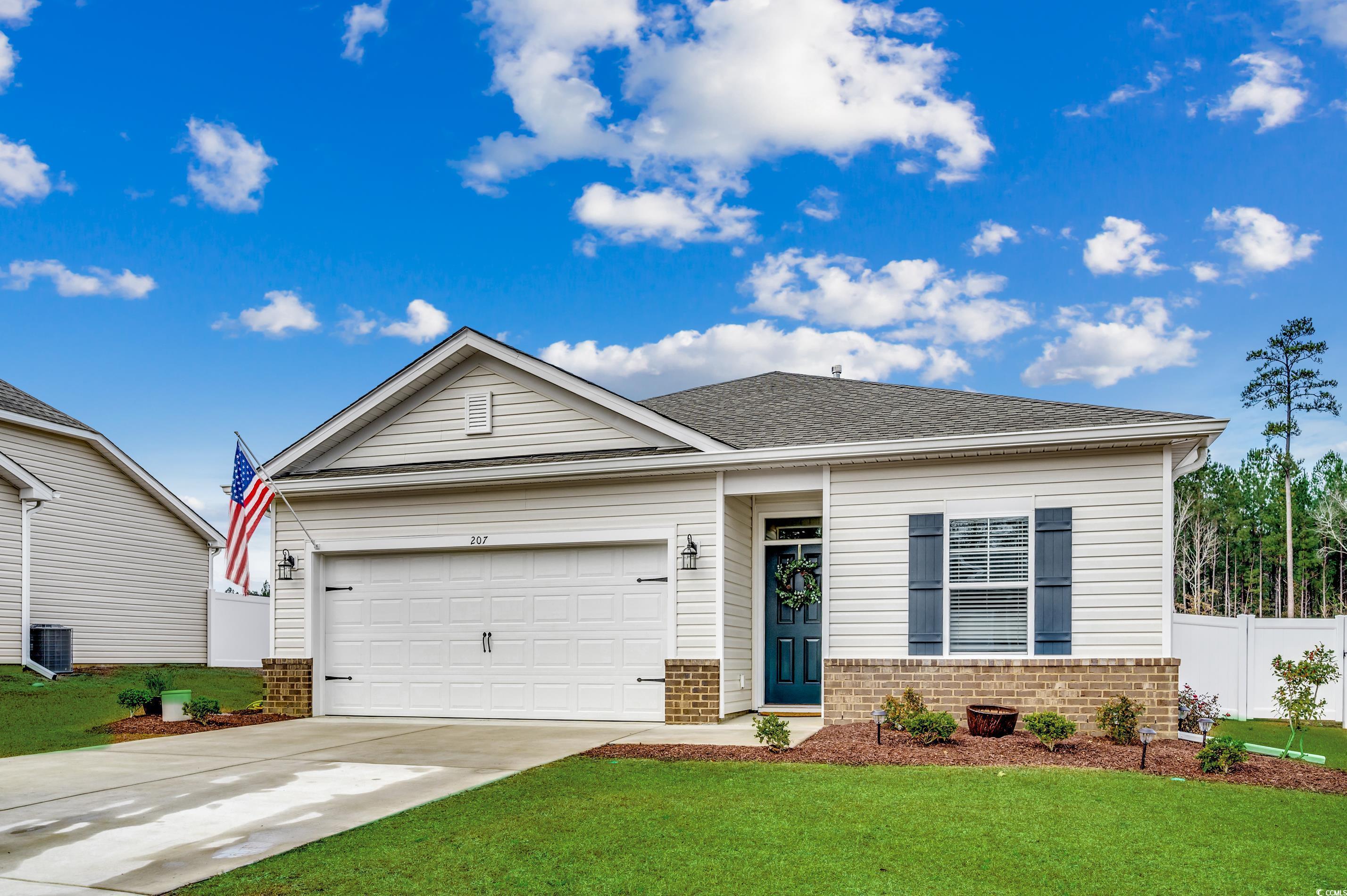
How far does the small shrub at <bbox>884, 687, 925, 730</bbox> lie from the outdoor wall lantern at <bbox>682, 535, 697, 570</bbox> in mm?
2688

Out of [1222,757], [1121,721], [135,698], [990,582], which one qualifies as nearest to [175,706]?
[135,698]

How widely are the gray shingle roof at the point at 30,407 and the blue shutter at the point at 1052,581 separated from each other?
18409 millimetres

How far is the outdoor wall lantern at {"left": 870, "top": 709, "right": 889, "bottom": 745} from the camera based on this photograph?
9.36m

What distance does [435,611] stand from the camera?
43.2 ft

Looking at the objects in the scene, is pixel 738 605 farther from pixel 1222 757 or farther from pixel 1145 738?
pixel 1222 757

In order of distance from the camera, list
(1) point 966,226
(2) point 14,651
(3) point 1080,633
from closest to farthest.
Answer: (3) point 1080,633, (2) point 14,651, (1) point 966,226

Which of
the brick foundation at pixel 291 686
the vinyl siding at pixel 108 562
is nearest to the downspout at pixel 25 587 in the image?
the vinyl siding at pixel 108 562

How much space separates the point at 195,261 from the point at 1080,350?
23.7m

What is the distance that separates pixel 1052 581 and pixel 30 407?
63.7 ft

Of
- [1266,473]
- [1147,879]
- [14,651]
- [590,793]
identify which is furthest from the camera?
[1266,473]

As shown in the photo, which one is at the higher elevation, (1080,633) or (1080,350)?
(1080,350)

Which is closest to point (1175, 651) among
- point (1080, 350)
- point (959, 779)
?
point (959, 779)

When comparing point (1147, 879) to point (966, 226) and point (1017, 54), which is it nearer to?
point (1017, 54)

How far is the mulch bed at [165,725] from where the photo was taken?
11344mm
